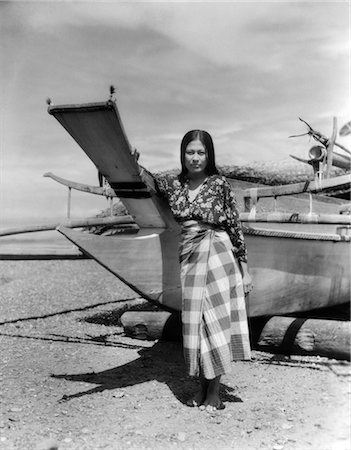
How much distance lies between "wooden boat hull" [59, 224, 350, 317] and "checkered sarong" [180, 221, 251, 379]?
755 mm

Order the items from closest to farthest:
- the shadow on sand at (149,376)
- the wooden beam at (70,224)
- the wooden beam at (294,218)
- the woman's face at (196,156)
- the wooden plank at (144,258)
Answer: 1. the woman's face at (196,156)
2. the shadow on sand at (149,376)
3. the wooden plank at (144,258)
4. the wooden beam at (294,218)
5. the wooden beam at (70,224)

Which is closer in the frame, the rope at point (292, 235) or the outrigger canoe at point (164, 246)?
the outrigger canoe at point (164, 246)

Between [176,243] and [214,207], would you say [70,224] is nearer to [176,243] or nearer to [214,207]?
[176,243]

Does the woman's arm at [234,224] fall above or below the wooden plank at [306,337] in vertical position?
above

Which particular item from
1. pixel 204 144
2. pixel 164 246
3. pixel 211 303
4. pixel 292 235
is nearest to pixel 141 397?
pixel 211 303

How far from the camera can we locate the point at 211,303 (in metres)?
3.02

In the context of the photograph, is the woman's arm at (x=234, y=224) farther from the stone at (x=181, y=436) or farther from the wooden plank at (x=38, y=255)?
the wooden plank at (x=38, y=255)

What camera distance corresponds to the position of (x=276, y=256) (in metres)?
4.37

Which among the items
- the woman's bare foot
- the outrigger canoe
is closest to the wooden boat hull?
the outrigger canoe

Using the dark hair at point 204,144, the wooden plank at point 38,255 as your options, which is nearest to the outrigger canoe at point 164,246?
the dark hair at point 204,144

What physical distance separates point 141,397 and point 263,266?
1.59 meters

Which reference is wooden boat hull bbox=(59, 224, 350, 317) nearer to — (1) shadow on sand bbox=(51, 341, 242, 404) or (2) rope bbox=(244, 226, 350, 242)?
(2) rope bbox=(244, 226, 350, 242)

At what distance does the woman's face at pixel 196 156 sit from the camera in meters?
3.09

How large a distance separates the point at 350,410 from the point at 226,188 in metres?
1.47
